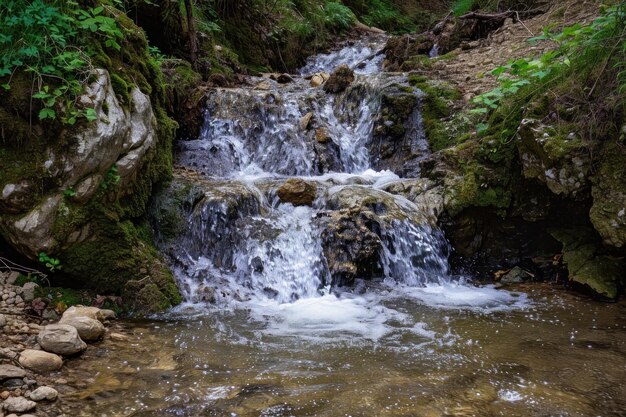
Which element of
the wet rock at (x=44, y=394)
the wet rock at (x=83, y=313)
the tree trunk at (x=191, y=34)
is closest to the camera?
the wet rock at (x=44, y=394)

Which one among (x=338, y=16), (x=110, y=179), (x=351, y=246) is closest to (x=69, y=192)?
(x=110, y=179)

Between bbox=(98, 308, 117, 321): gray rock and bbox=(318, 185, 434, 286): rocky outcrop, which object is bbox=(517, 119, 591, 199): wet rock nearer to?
bbox=(318, 185, 434, 286): rocky outcrop

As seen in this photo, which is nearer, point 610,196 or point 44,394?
point 44,394

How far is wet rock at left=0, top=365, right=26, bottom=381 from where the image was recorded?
8.82 feet

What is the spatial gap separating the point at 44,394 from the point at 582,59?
5876 millimetres

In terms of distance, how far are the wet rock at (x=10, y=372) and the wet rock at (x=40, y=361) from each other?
11cm

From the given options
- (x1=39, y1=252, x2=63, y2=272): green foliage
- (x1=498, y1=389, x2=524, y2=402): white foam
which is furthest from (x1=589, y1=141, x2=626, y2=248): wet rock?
(x1=39, y1=252, x2=63, y2=272): green foliage

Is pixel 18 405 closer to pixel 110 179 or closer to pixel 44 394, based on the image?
pixel 44 394

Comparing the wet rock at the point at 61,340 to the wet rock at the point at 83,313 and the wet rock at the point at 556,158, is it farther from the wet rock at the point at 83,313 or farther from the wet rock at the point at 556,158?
the wet rock at the point at 556,158

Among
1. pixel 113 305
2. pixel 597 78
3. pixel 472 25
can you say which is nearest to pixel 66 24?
pixel 113 305

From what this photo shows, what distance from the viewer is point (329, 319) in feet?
14.4

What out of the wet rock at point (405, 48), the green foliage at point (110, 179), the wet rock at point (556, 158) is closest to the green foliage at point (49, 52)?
the green foliage at point (110, 179)

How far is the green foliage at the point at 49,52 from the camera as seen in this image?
3.83 m

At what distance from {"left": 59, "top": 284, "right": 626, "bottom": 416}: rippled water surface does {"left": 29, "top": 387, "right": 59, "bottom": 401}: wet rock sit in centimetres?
11
